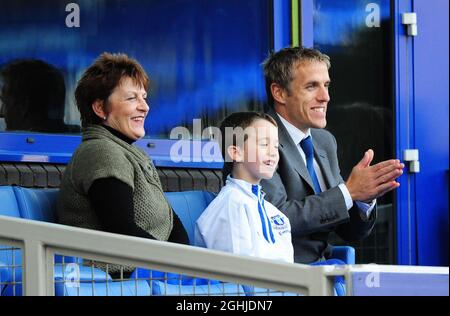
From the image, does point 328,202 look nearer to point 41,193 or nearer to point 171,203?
point 171,203

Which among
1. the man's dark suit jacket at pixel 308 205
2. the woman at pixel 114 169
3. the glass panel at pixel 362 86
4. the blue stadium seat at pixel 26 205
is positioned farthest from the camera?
the glass panel at pixel 362 86

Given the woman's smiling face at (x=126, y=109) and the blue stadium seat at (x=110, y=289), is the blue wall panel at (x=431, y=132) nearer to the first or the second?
the woman's smiling face at (x=126, y=109)

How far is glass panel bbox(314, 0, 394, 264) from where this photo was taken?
636 cm

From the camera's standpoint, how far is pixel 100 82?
14.9 feet

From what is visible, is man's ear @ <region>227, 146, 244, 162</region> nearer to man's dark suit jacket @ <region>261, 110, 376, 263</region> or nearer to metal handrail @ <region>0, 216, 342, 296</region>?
man's dark suit jacket @ <region>261, 110, 376, 263</region>

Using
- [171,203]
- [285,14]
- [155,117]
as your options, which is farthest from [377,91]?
[171,203]

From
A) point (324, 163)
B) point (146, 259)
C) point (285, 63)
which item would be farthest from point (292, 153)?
point (146, 259)

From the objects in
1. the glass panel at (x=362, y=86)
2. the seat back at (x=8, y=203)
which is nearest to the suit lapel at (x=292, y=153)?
the seat back at (x=8, y=203)

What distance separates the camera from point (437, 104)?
6613 millimetres

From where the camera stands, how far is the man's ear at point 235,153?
14.9 ft

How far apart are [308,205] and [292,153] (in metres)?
0.30
